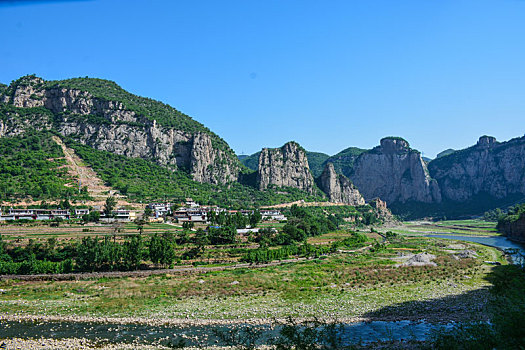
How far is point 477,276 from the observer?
50562 mm

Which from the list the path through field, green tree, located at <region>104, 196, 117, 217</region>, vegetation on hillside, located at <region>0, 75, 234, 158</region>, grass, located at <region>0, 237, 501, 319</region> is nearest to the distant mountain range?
vegetation on hillside, located at <region>0, 75, 234, 158</region>

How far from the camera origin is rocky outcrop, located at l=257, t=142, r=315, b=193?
16412 centimetres

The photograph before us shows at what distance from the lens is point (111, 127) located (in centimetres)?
14125

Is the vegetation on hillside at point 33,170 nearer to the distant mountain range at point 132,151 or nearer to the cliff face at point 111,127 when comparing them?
the distant mountain range at point 132,151

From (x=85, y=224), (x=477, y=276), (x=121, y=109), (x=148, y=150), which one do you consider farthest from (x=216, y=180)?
(x=477, y=276)

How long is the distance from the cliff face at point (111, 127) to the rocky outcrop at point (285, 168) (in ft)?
54.7

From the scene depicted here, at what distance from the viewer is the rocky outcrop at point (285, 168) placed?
16412 cm

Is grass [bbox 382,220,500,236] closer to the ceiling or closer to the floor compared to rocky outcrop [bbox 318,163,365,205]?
closer to the floor

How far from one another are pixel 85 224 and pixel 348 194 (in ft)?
449

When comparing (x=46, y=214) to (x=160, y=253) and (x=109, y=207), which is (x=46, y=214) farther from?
(x=160, y=253)

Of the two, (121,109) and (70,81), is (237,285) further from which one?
(70,81)

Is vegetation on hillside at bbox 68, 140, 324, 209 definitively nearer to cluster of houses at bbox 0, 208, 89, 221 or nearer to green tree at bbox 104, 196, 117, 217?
green tree at bbox 104, 196, 117, 217

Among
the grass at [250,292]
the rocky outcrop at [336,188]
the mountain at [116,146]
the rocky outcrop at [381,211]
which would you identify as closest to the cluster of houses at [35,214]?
the mountain at [116,146]

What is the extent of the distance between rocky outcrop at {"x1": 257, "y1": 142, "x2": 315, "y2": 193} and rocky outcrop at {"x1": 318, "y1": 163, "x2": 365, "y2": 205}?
8963 millimetres
